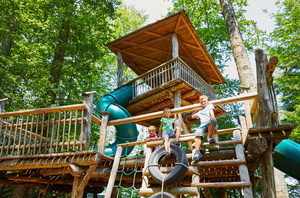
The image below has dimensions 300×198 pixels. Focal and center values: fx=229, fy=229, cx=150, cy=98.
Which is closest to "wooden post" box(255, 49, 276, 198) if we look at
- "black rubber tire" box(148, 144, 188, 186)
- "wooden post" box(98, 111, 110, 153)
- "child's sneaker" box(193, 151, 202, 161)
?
"child's sneaker" box(193, 151, 202, 161)

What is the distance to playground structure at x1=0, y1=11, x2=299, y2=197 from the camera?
163 inches

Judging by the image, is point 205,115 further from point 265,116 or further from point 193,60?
point 193,60

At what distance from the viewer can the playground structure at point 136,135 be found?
4.14 meters

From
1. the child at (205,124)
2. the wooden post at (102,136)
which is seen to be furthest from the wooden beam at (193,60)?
the child at (205,124)

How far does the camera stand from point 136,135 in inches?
334

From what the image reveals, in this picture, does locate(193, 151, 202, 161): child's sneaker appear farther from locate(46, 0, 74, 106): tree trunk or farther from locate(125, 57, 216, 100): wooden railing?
locate(46, 0, 74, 106): tree trunk

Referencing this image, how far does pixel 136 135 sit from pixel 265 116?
516 centimetres

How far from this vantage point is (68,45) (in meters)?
12.6

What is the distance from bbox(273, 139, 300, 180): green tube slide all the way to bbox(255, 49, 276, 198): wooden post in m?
1.84

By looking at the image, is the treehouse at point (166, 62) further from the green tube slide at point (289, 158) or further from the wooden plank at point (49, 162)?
the wooden plank at point (49, 162)

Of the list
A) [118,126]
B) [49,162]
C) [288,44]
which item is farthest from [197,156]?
[288,44]

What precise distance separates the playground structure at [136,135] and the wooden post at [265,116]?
69 mm

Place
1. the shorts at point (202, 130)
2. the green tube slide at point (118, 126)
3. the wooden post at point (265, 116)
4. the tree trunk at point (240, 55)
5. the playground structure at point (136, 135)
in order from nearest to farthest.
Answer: the wooden post at point (265, 116) → the playground structure at point (136, 135) → the shorts at point (202, 130) → the tree trunk at point (240, 55) → the green tube slide at point (118, 126)

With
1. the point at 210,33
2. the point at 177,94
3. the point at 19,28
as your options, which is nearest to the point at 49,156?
the point at 177,94
